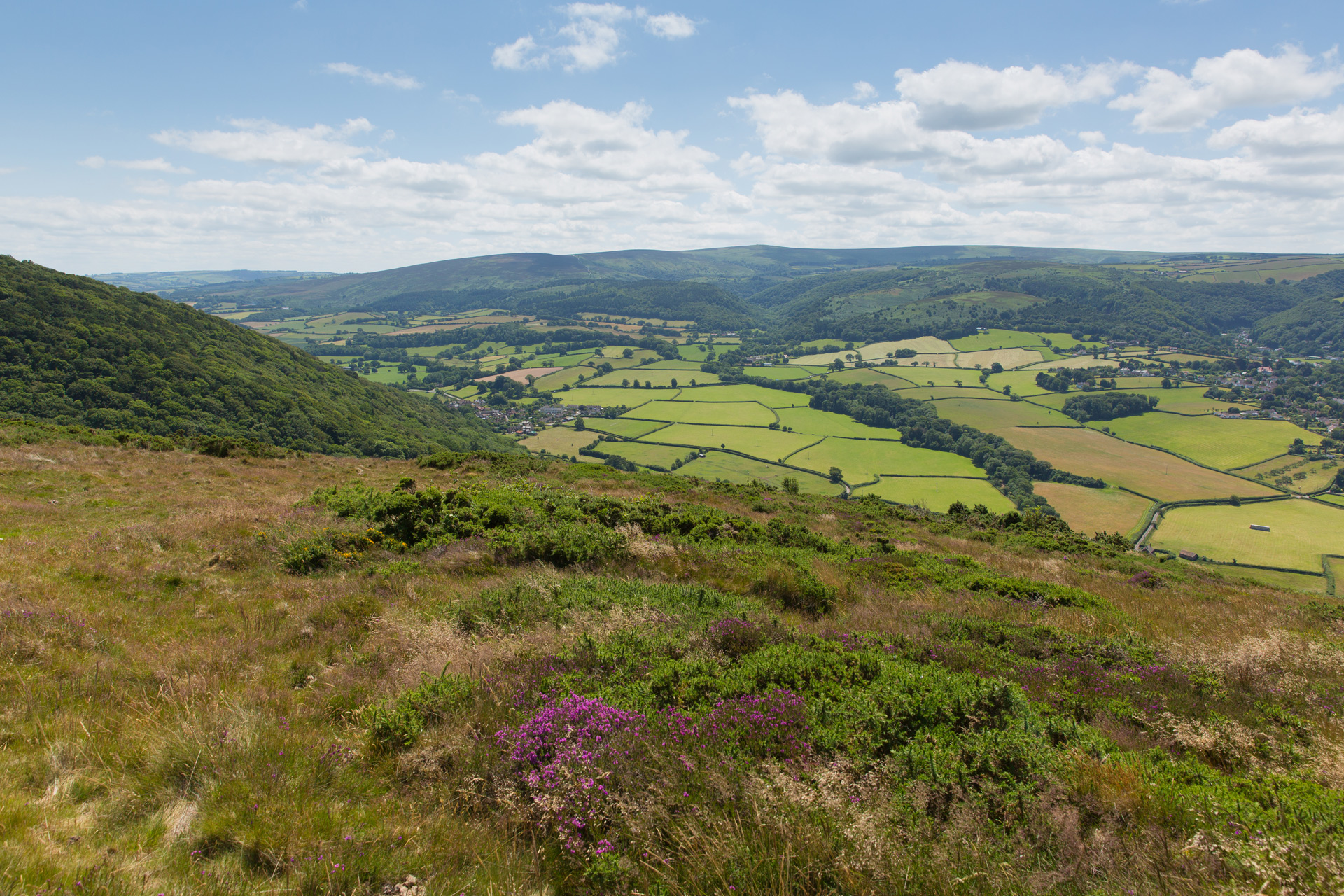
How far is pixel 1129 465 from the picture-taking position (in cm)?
7200

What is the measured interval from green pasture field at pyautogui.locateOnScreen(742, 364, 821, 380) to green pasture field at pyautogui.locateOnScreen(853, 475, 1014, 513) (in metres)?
76.3

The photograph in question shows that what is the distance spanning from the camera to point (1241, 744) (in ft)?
16.8

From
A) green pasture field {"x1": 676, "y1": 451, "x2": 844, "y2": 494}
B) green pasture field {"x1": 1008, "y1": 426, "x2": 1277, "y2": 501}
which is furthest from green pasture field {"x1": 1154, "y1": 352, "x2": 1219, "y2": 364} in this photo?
green pasture field {"x1": 676, "y1": 451, "x2": 844, "y2": 494}

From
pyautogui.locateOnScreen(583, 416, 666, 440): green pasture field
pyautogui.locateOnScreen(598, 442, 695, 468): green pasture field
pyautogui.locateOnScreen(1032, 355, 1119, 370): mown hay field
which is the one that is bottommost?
pyautogui.locateOnScreen(598, 442, 695, 468): green pasture field

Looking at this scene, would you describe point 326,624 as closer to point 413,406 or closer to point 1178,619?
point 1178,619

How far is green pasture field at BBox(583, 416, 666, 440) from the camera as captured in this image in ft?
289

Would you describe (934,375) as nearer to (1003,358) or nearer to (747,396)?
(1003,358)

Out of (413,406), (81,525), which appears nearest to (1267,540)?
(81,525)

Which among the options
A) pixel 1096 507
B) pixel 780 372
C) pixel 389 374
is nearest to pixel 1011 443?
pixel 1096 507

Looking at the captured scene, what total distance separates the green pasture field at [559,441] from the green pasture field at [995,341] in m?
132

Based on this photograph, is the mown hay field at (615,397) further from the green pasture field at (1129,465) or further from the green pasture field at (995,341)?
the green pasture field at (995,341)

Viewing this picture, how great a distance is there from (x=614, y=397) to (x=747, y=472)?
195ft

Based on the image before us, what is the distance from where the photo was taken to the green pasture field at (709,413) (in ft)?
310

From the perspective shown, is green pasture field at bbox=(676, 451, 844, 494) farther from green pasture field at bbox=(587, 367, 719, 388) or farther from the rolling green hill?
green pasture field at bbox=(587, 367, 719, 388)
